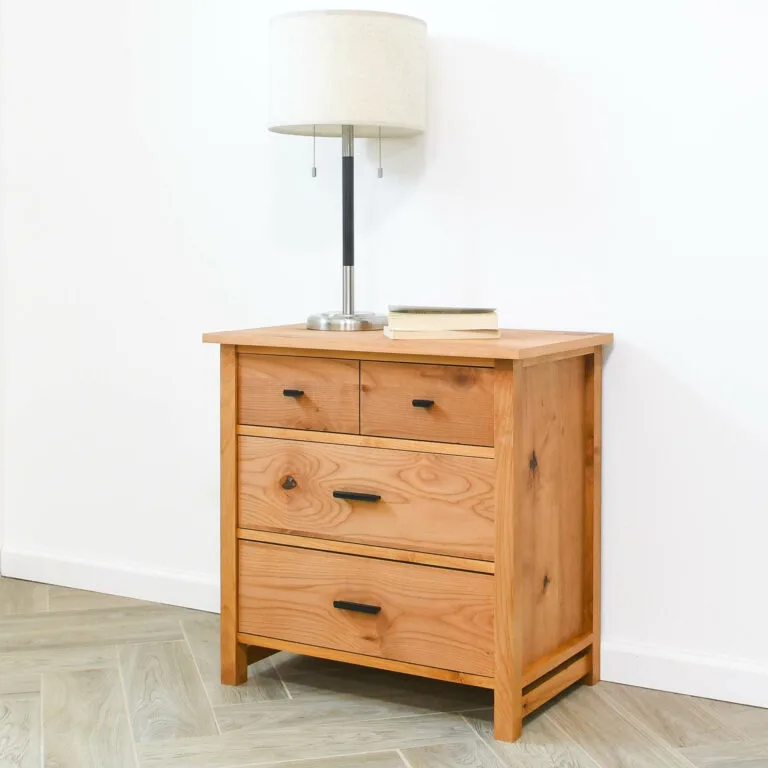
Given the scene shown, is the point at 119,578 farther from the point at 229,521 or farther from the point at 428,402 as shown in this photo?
the point at 428,402

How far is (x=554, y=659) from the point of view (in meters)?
2.04

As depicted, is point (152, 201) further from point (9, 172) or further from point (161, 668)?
point (161, 668)

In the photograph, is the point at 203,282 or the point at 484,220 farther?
the point at 203,282

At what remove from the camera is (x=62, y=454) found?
293cm

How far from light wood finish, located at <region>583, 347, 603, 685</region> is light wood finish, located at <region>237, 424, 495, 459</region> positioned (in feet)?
1.17

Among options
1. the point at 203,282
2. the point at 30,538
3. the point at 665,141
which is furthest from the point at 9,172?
the point at 665,141

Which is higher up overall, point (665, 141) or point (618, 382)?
point (665, 141)

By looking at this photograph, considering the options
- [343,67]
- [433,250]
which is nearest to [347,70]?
[343,67]

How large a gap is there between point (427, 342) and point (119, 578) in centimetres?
129

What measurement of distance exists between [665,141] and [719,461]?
60cm

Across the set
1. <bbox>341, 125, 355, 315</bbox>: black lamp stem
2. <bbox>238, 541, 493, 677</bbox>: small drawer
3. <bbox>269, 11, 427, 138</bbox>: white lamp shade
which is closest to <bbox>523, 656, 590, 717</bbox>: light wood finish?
<bbox>238, 541, 493, 677</bbox>: small drawer

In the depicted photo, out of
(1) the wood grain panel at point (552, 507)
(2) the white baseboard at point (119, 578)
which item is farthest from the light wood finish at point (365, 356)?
(2) the white baseboard at point (119, 578)

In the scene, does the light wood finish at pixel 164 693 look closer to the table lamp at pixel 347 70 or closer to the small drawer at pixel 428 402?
the small drawer at pixel 428 402

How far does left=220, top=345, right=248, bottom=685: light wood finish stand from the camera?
213 centimetres
